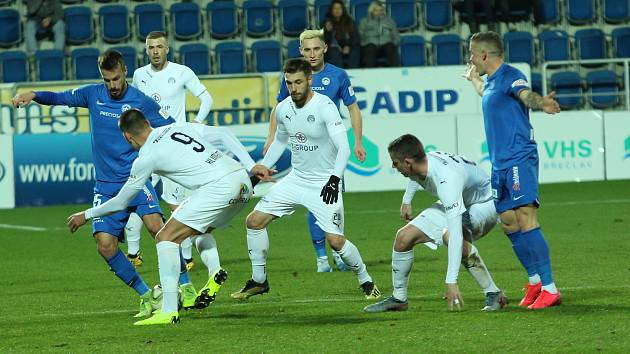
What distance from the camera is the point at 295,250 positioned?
48.6 feet

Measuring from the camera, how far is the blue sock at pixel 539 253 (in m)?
9.36

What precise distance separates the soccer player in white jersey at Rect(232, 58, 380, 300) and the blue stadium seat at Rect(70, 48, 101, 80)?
13688 mm

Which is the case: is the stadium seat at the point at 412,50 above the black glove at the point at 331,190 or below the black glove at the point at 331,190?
above

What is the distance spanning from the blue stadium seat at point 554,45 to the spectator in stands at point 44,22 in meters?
8.83

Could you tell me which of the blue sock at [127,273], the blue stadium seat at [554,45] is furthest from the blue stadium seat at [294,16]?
the blue sock at [127,273]

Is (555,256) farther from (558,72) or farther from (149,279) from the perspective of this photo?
(558,72)

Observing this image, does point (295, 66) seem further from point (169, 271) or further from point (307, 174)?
point (169, 271)

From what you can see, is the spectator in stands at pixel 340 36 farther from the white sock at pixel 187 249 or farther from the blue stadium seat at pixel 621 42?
the white sock at pixel 187 249

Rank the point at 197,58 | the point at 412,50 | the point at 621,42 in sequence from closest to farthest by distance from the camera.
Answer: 1. the point at 197,58
2. the point at 412,50
3. the point at 621,42

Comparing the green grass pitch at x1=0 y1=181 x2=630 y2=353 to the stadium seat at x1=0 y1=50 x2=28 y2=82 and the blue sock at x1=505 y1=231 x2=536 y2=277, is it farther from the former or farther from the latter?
the stadium seat at x1=0 y1=50 x2=28 y2=82

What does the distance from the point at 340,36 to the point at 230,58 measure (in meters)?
2.33

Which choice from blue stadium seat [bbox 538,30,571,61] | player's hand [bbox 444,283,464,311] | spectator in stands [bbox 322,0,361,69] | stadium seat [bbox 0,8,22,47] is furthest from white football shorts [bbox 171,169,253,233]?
stadium seat [bbox 0,8,22,47]

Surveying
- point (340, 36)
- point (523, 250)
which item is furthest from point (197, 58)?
point (523, 250)

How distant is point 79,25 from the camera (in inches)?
986
